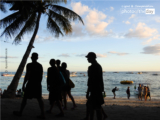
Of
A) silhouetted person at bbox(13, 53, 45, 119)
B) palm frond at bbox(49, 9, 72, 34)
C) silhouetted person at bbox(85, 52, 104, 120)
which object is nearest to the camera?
silhouetted person at bbox(85, 52, 104, 120)

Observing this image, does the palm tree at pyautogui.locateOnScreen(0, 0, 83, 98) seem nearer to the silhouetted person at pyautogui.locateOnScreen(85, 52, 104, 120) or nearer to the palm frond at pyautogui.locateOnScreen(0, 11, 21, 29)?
the palm frond at pyautogui.locateOnScreen(0, 11, 21, 29)

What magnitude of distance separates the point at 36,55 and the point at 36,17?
8273 millimetres

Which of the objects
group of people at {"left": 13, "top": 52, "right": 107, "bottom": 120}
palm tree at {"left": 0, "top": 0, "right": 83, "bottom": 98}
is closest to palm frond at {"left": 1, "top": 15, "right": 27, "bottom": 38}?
palm tree at {"left": 0, "top": 0, "right": 83, "bottom": 98}

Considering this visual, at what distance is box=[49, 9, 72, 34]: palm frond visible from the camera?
11.4 metres

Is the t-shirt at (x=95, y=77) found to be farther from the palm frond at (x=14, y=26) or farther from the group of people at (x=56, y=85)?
the palm frond at (x=14, y=26)

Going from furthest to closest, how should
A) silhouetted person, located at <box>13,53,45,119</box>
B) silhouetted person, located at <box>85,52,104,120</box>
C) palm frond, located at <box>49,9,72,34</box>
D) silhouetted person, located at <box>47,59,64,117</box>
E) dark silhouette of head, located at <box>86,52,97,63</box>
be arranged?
palm frond, located at <box>49,9,72,34</box>, silhouetted person, located at <box>47,59,64,117</box>, silhouetted person, located at <box>13,53,45,119</box>, dark silhouette of head, located at <box>86,52,97,63</box>, silhouetted person, located at <box>85,52,104,120</box>

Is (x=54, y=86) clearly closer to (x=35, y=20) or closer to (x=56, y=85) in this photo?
(x=56, y=85)

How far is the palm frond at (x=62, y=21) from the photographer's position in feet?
37.3

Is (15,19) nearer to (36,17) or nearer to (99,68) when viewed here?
(36,17)

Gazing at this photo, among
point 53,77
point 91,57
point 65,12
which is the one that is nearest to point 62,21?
point 65,12

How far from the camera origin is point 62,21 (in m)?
11.6

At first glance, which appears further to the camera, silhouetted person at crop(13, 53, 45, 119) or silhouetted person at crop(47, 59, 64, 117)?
silhouetted person at crop(47, 59, 64, 117)

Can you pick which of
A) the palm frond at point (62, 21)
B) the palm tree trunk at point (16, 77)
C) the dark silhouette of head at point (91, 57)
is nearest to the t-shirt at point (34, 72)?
the dark silhouette of head at point (91, 57)

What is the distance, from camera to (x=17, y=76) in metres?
9.80
